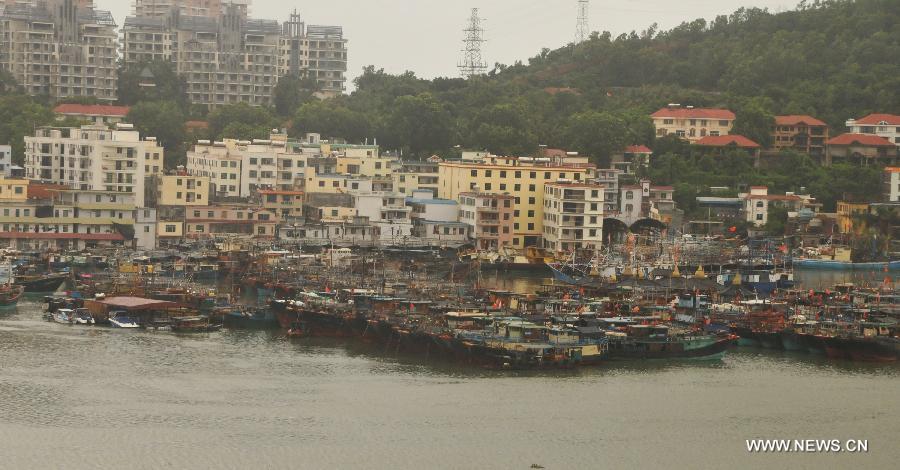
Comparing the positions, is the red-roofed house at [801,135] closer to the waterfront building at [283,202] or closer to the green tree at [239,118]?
the green tree at [239,118]

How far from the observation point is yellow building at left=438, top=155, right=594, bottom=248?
1490 inches

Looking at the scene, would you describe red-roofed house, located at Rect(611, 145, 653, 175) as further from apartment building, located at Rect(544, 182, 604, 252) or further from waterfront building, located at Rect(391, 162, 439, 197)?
apartment building, located at Rect(544, 182, 604, 252)

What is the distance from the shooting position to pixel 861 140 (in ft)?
148

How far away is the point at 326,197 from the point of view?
3812 centimetres

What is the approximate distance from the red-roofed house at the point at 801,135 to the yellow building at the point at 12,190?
2250 cm

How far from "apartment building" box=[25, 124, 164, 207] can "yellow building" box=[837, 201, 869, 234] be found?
17052 mm

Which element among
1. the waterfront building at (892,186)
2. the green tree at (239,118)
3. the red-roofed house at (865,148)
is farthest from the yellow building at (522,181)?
the green tree at (239,118)

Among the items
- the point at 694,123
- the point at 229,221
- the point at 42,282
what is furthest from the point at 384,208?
the point at 694,123

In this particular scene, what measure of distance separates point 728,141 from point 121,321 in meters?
23.8

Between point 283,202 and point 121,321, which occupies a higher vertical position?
point 283,202

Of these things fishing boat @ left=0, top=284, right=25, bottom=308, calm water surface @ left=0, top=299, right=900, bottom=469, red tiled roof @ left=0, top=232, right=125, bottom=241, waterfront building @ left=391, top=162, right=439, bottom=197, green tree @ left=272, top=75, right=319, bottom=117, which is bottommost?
calm water surface @ left=0, top=299, right=900, bottom=469

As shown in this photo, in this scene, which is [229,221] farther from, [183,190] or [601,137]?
[601,137]

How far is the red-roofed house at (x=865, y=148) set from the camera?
147 ft

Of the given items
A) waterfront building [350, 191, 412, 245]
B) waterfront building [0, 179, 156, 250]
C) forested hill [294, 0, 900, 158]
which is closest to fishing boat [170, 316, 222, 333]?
waterfront building [0, 179, 156, 250]
